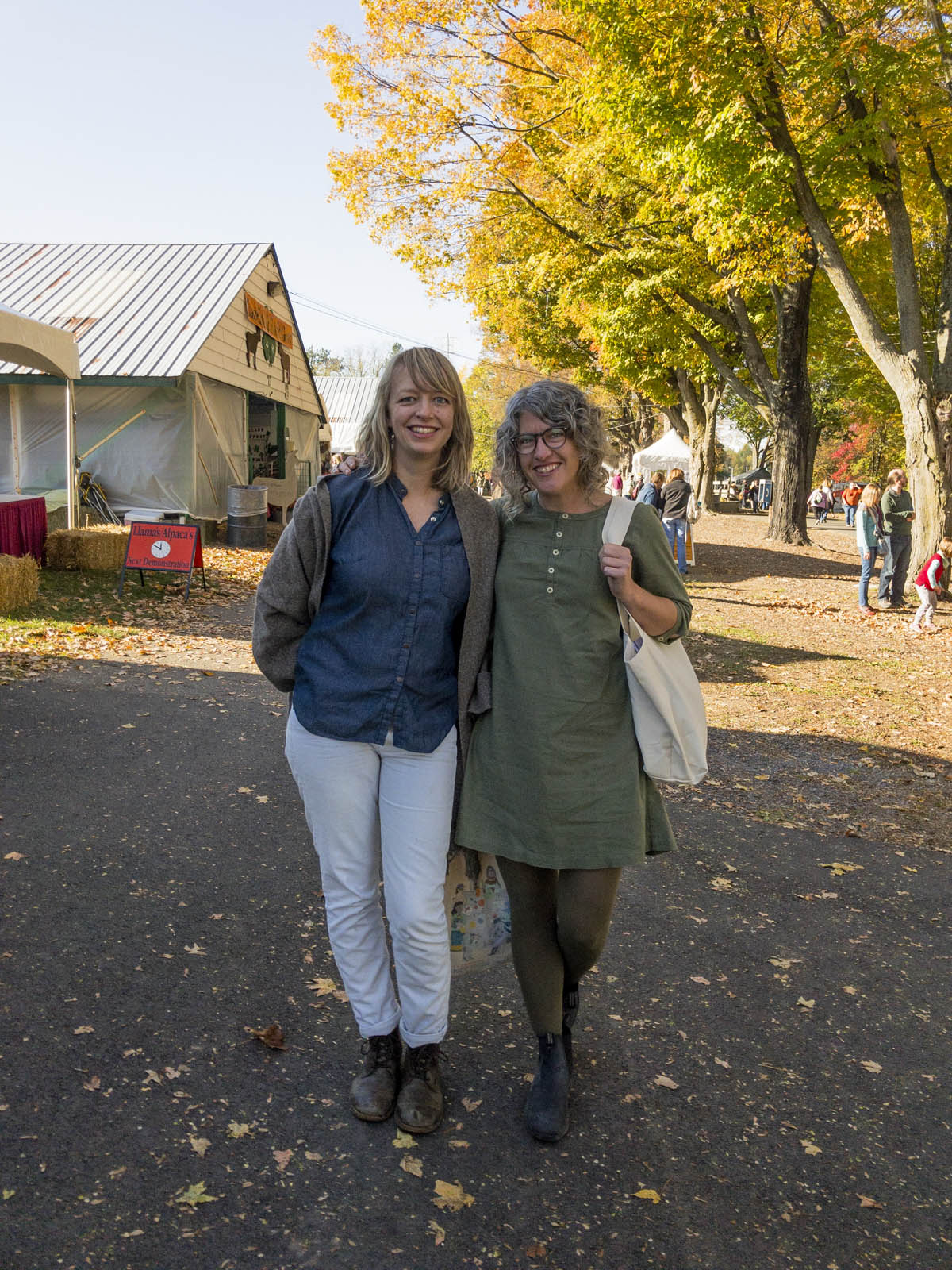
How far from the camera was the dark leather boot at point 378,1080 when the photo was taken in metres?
2.87

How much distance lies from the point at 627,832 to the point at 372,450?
4.13ft

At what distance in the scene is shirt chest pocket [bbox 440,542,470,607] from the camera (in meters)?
2.72

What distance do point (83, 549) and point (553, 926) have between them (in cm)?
1190

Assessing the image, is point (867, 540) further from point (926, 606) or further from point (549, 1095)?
point (549, 1095)

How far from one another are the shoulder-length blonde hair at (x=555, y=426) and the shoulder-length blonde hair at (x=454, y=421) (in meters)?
0.11

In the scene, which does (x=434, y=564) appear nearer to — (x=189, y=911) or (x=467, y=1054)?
(x=467, y=1054)

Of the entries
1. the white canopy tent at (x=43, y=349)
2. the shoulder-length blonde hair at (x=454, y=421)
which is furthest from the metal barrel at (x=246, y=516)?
the shoulder-length blonde hair at (x=454, y=421)

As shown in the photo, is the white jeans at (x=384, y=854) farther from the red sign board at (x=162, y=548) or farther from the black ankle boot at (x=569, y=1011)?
the red sign board at (x=162, y=548)

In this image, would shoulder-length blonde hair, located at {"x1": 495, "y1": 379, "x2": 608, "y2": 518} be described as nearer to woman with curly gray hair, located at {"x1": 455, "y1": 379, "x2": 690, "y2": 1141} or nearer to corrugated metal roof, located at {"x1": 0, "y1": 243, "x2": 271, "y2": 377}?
woman with curly gray hair, located at {"x1": 455, "y1": 379, "x2": 690, "y2": 1141}

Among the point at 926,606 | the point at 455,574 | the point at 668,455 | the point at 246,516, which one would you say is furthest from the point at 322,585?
the point at 668,455

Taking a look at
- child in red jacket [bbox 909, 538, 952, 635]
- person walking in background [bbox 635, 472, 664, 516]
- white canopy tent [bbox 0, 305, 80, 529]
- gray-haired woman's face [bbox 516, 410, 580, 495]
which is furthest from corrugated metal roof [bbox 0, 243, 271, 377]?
gray-haired woman's face [bbox 516, 410, 580, 495]

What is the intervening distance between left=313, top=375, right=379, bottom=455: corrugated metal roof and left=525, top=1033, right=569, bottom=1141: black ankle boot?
4376 cm

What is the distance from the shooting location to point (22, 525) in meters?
12.6

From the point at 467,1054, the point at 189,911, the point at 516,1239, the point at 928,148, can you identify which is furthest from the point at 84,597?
the point at 928,148
